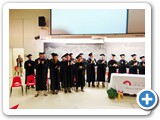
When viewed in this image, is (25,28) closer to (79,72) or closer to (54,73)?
(54,73)

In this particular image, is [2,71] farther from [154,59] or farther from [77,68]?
[77,68]

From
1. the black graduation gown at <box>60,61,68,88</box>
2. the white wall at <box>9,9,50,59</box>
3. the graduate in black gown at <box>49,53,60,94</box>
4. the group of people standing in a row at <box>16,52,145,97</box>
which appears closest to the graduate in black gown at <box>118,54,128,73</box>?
the group of people standing in a row at <box>16,52,145,97</box>

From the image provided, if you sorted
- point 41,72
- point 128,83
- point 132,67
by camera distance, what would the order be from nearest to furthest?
1. point 128,83
2. point 41,72
3. point 132,67

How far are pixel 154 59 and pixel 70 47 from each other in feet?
12.5

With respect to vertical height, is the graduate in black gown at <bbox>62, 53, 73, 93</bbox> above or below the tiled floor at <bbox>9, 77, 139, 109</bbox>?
above

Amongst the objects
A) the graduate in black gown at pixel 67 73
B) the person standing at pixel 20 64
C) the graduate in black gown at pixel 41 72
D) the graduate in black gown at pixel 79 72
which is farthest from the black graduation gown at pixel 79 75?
the person standing at pixel 20 64

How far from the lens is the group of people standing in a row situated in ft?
12.2

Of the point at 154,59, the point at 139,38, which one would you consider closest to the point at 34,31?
the point at 139,38

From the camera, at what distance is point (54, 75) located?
3799 millimetres

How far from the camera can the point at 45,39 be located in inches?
198

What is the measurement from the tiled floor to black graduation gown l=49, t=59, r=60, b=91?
18 cm

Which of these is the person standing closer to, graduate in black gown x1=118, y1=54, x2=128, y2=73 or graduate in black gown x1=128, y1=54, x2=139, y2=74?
graduate in black gown x1=118, y1=54, x2=128, y2=73

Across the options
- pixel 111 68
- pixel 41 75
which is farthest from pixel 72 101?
pixel 111 68

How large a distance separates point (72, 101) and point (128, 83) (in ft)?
3.93
